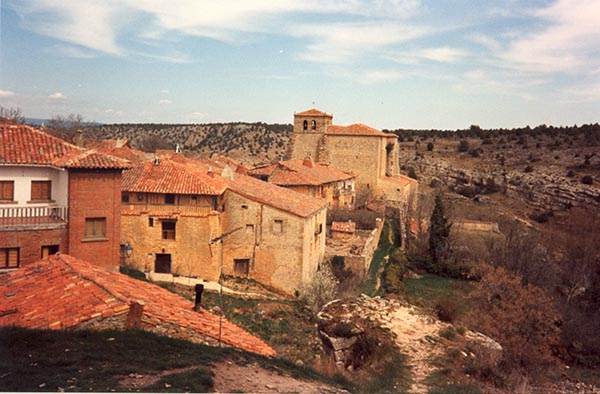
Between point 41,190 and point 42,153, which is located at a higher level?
point 42,153

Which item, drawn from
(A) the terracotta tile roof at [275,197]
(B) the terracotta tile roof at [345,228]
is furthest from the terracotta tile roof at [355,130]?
(A) the terracotta tile roof at [275,197]

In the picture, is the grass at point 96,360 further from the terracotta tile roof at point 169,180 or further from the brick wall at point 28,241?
the terracotta tile roof at point 169,180

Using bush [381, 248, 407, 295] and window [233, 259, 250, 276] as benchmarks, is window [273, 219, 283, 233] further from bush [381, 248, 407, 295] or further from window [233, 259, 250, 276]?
bush [381, 248, 407, 295]

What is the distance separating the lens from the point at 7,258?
12250mm

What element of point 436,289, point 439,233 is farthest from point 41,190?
point 439,233

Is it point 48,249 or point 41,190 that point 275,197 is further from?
point 48,249

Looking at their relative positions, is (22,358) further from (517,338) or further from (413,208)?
(413,208)

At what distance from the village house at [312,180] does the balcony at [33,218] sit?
14812mm

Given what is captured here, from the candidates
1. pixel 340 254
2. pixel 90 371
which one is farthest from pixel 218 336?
pixel 340 254

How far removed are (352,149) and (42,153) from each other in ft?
96.0

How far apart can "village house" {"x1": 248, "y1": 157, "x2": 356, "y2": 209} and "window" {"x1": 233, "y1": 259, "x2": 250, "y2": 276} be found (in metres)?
8.45

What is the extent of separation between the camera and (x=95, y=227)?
13531 mm

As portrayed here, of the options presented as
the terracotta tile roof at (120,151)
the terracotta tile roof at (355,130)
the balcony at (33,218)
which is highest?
the terracotta tile roof at (355,130)

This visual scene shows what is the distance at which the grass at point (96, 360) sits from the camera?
5.75m
